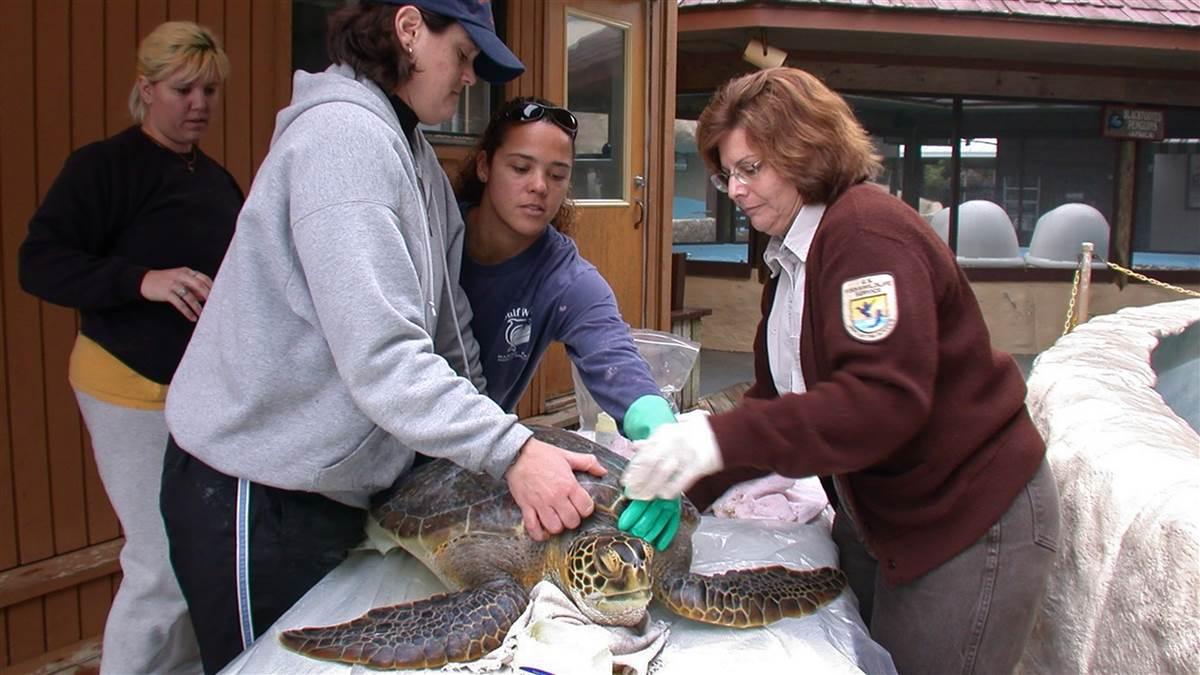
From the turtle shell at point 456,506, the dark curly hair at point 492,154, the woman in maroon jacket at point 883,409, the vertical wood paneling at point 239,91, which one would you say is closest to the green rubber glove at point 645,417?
the turtle shell at point 456,506

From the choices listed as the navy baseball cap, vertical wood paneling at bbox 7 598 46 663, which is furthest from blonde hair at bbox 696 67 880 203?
vertical wood paneling at bbox 7 598 46 663

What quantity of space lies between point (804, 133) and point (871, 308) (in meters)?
0.36

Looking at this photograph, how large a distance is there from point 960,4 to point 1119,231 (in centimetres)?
359

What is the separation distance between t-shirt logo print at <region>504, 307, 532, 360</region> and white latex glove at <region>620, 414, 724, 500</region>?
68 cm

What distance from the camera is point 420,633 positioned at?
60.0 inches

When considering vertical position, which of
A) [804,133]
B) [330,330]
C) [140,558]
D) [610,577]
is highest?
[804,133]

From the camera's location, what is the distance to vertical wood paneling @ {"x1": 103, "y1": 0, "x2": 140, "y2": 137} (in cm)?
305

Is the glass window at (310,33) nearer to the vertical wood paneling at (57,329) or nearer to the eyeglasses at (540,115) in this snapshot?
the vertical wood paneling at (57,329)

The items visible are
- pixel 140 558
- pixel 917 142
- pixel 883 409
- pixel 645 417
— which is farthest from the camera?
pixel 917 142

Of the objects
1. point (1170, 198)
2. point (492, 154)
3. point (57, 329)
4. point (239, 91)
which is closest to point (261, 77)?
point (239, 91)

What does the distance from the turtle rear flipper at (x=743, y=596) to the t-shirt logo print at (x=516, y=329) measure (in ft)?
2.28

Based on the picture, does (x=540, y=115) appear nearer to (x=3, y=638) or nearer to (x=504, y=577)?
(x=504, y=577)

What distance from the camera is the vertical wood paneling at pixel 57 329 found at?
9.55 ft

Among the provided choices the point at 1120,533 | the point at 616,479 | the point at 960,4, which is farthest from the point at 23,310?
the point at 960,4
